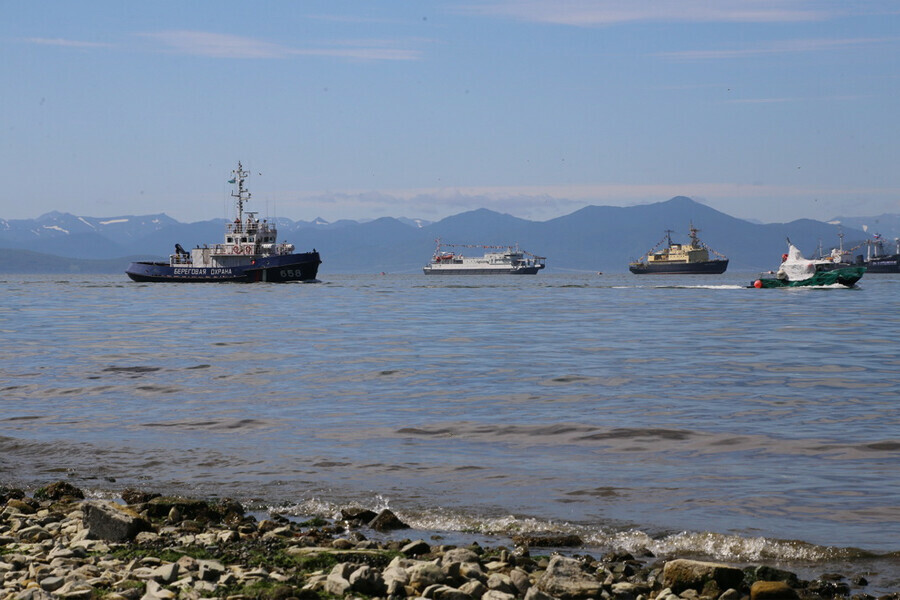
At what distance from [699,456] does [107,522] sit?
9.35m

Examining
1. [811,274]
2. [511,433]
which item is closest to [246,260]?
[811,274]

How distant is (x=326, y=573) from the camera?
357 inches

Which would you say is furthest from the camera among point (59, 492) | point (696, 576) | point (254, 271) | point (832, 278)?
point (254, 271)

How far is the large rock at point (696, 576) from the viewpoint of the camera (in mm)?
8672

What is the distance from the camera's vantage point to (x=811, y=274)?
114m

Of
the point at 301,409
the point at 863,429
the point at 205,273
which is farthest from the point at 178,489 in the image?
the point at 205,273

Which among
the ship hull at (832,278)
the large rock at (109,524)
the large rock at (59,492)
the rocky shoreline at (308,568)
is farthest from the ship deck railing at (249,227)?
the large rock at (109,524)

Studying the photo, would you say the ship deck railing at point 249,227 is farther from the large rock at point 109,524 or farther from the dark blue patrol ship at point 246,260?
the large rock at point 109,524

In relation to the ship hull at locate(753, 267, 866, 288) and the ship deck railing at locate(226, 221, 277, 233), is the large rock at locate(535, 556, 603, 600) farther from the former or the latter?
the ship deck railing at locate(226, 221, 277, 233)

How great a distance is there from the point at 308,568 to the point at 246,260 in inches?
4653

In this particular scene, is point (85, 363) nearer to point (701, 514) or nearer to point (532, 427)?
point (532, 427)

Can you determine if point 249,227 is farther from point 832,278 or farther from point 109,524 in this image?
point 109,524

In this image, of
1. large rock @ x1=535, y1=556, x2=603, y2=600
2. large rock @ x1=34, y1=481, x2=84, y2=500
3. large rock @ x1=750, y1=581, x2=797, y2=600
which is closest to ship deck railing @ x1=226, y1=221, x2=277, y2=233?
large rock @ x1=34, y1=481, x2=84, y2=500

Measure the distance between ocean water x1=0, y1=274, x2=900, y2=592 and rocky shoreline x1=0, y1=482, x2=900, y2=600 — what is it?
1199 mm
